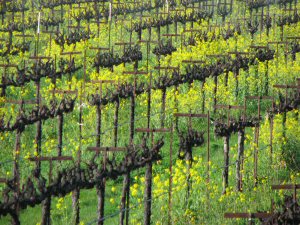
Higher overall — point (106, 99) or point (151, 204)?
point (106, 99)

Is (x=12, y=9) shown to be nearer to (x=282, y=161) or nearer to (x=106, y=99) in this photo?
(x=106, y=99)

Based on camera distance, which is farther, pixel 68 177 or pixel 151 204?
pixel 151 204

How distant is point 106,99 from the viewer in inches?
768

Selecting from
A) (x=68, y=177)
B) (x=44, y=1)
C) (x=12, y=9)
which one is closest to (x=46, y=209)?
(x=68, y=177)

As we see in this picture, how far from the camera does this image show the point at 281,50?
30500 millimetres

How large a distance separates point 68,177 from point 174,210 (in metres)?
2.51

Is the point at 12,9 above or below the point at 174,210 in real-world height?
above

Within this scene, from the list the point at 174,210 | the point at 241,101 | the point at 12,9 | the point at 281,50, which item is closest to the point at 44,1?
the point at 12,9

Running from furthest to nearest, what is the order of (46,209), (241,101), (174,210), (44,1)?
1. (44,1)
2. (241,101)
3. (174,210)
4. (46,209)

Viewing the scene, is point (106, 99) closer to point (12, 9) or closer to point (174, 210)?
point (174, 210)

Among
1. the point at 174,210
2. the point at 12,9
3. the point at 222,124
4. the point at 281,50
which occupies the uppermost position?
the point at 12,9

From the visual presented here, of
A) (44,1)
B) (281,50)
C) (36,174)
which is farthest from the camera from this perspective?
(44,1)

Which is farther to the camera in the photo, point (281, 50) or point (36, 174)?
point (281, 50)

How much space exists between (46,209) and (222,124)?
5.36 metres
